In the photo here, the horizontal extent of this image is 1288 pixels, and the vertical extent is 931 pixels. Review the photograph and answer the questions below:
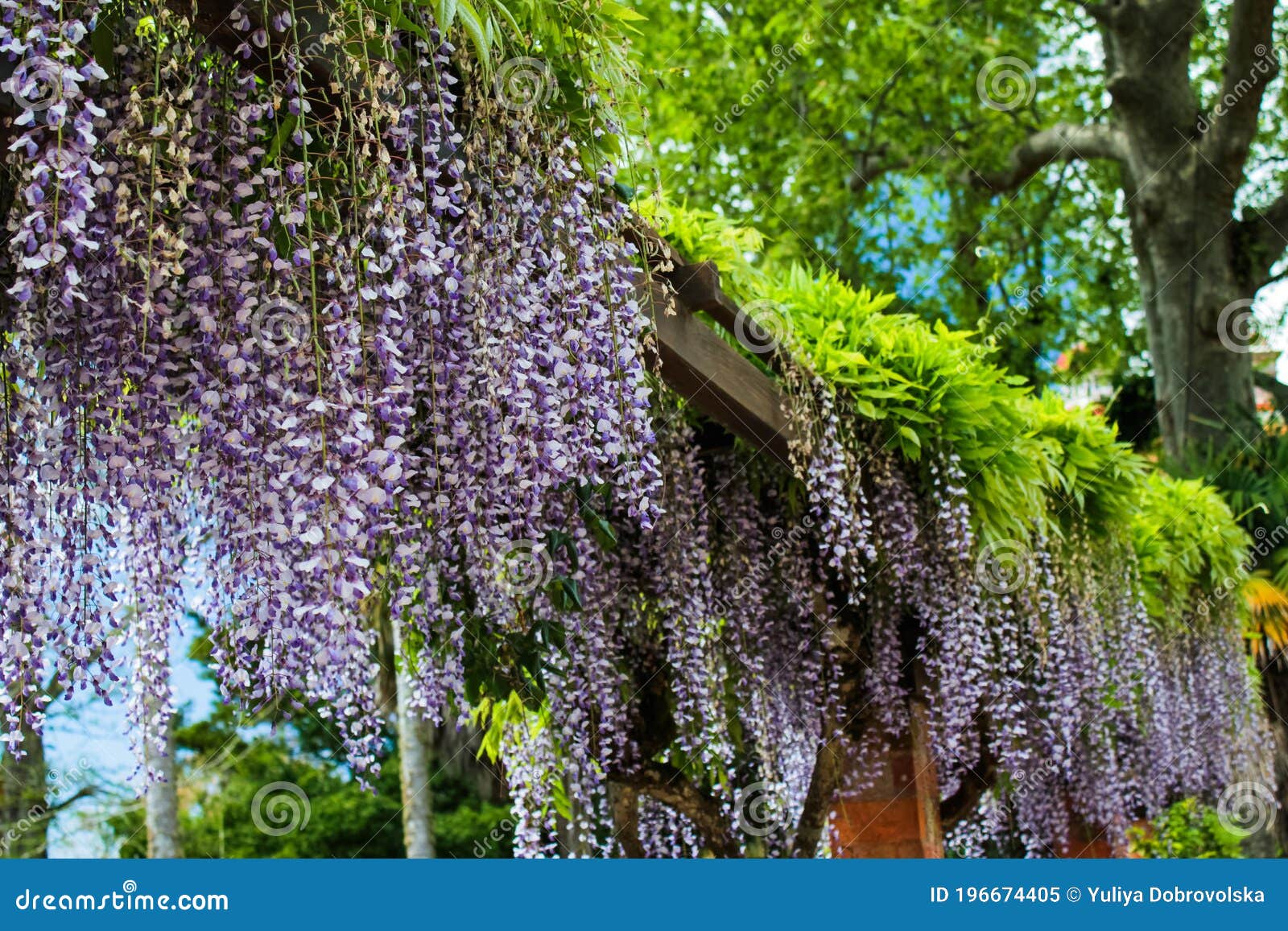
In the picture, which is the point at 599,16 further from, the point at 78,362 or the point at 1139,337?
the point at 1139,337

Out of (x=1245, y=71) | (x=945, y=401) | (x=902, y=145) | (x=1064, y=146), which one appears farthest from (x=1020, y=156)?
(x=945, y=401)

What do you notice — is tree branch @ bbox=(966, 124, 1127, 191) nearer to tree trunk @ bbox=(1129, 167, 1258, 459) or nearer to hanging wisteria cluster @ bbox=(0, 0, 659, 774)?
tree trunk @ bbox=(1129, 167, 1258, 459)

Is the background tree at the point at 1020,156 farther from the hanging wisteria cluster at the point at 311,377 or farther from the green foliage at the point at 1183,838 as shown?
the hanging wisteria cluster at the point at 311,377

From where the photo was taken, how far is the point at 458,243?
7.36 ft

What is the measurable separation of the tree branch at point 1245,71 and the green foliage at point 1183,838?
497 centimetres

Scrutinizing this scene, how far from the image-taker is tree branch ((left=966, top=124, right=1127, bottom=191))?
393 inches

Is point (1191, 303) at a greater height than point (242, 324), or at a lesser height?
greater

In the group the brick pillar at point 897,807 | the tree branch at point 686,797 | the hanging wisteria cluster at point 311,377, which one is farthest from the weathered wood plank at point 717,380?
the brick pillar at point 897,807

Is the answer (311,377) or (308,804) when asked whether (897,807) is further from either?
(308,804)

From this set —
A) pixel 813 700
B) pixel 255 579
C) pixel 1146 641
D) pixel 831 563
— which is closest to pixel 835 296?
pixel 831 563

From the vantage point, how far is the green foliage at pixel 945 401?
11.8 ft

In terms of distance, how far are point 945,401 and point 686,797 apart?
166 centimetres

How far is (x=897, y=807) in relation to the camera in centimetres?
468

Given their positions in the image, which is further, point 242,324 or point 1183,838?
point 1183,838
